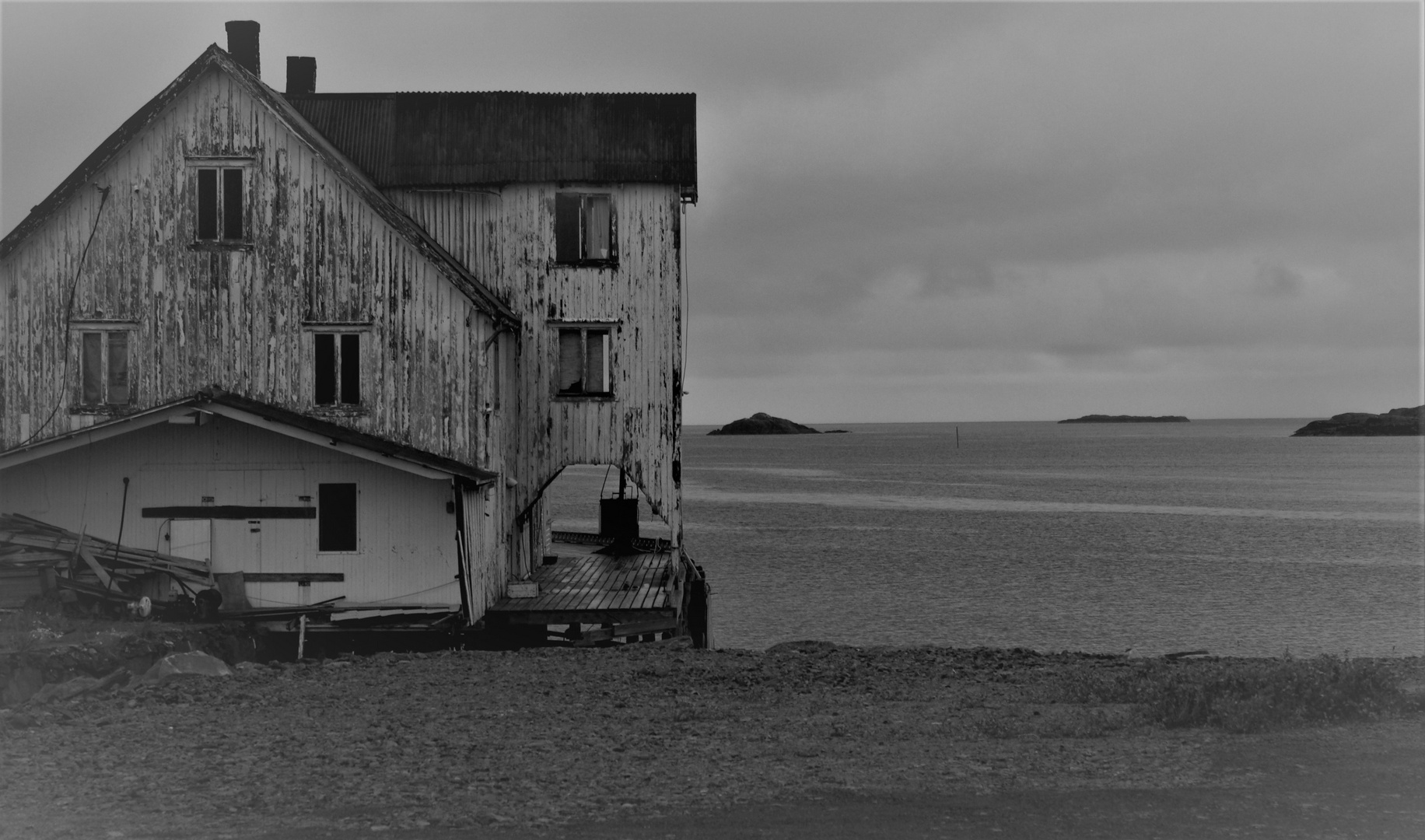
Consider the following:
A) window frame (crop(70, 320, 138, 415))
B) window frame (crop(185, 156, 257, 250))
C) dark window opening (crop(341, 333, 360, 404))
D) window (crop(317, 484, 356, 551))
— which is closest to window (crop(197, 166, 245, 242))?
window frame (crop(185, 156, 257, 250))

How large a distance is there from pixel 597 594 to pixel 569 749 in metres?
13.1

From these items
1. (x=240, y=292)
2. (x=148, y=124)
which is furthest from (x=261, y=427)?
(x=148, y=124)

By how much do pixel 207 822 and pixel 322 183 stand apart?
51.2 feet

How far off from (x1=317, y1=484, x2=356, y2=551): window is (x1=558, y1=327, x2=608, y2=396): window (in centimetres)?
670

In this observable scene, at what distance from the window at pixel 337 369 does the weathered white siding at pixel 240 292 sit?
0.19 m

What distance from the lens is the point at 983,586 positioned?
44.5m

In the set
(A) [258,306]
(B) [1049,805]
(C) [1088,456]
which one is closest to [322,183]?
(A) [258,306]

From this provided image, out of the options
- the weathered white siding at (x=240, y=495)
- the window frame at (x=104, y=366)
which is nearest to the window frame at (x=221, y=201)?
the window frame at (x=104, y=366)

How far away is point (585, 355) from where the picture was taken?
28125mm

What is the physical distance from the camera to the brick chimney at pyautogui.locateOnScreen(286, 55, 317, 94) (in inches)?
1212

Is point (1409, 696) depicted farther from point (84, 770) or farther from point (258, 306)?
point (258, 306)

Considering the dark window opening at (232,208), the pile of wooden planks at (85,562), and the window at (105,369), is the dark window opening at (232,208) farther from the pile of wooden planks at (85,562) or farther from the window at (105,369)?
the pile of wooden planks at (85,562)

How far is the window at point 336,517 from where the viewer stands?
22.5m

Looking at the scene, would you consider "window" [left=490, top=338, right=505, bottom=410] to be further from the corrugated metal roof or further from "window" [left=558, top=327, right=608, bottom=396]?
the corrugated metal roof
